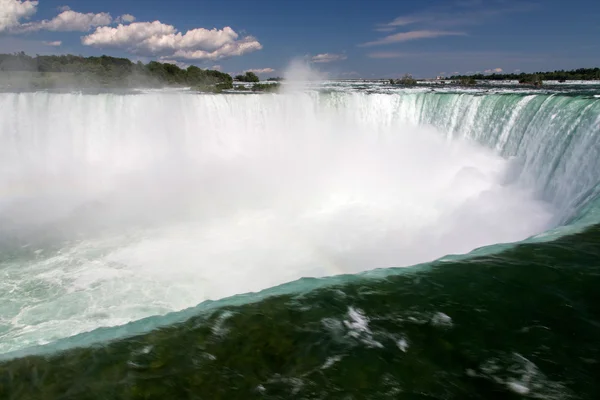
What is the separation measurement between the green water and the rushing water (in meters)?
0.02

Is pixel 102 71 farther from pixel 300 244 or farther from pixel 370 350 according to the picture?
pixel 370 350

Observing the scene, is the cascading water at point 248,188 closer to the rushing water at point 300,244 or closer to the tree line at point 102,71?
the rushing water at point 300,244

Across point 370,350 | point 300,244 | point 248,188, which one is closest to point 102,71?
point 248,188

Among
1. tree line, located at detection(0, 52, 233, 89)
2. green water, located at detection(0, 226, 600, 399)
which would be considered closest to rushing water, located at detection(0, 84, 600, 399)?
green water, located at detection(0, 226, 600, 399)

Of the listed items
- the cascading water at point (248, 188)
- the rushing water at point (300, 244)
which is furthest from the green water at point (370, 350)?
the cascading water at point (248, 188)

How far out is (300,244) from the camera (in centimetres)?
981

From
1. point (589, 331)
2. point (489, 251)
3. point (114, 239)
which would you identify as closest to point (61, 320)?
point (114, 239)

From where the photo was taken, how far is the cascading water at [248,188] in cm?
798

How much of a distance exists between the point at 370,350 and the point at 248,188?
1221cm

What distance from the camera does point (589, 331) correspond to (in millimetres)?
3064

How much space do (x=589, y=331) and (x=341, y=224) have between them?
8255 mm

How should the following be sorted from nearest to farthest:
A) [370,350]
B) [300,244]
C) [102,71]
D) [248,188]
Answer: [370,350]
[300,244]
[248,188]
[102,71]

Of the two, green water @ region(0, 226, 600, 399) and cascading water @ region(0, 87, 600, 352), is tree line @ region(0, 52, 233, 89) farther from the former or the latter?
green water @ region(0, 226, 600, 399)

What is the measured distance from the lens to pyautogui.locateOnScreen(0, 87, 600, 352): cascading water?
26.2 ft
